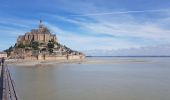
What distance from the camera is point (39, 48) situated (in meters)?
108

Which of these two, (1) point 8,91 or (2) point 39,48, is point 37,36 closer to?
(2) point 39,48

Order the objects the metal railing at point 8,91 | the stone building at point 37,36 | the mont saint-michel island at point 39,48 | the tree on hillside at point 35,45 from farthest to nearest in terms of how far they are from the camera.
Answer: the stone building at point 37,36 < the tree on hillside at point 35,45 < the mont saint-michel island at point 39,48 < the metal railing at point 8,91

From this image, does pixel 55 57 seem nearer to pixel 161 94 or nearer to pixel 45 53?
pixel 45 53

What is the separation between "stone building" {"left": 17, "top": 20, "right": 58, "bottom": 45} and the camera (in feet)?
379

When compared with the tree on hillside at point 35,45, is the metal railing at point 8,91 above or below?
below

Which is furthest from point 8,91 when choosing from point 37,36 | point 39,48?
point 37,36

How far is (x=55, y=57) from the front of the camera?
347 feet

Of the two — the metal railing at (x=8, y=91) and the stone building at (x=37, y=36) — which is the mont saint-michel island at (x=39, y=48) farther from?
the metal railing at (x=8, y=91)

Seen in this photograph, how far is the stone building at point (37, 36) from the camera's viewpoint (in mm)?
115438

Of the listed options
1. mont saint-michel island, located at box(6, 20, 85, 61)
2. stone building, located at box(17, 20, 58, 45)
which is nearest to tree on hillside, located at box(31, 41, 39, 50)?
mont saint-michel island, located at box(6, 20, 85, 61)

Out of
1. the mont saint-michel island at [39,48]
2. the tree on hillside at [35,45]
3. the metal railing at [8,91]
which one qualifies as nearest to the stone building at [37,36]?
the mont saint-michel island at [39,48]

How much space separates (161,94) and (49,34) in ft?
338

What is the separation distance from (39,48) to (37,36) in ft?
30.1

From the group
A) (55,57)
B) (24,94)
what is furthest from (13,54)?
(24,94)
